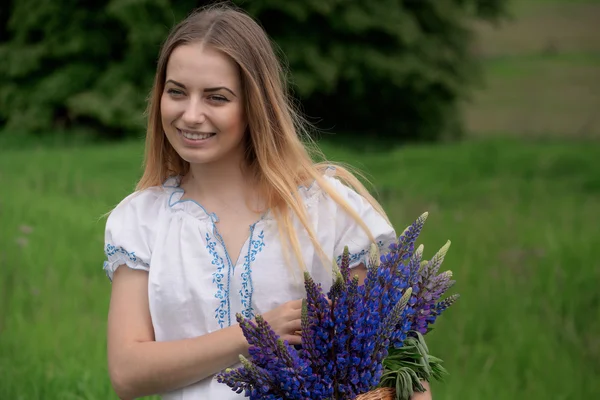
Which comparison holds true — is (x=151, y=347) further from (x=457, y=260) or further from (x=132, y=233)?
(x=457, y=260)

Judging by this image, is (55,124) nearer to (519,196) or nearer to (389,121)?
(389,121)

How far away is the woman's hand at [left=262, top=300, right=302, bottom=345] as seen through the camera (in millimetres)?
1930

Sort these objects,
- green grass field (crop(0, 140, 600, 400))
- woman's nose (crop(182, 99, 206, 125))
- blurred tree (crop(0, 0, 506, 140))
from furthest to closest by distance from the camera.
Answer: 1. blurred tree (crop(0, 0, 506, 140))
2. green grass field (crop(0, 140, 600, 400))
3. woman's nose (crop(182, 99, 206, 125))

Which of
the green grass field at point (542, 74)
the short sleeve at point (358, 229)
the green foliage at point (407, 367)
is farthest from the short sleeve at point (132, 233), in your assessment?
the green grass field at point (542, 74)

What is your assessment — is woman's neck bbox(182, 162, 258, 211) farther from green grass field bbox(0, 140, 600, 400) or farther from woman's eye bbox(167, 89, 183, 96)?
green grass field bbox(0, 140, 600, 400)

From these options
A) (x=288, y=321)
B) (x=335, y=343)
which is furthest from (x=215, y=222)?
(x=335, y=343)

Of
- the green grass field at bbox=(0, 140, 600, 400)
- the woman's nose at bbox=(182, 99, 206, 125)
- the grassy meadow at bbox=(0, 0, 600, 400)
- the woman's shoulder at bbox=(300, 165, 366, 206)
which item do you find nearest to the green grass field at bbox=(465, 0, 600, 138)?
the grassy meadow at bbox=(0, 0, 600, 400)

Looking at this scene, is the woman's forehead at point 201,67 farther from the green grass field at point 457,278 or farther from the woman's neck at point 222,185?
the green grass field at point 457,278

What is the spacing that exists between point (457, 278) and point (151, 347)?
122 inches

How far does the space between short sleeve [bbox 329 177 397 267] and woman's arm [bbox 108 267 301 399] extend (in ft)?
1.03

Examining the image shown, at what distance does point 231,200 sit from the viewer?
2.30 m

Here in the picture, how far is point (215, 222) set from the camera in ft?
7.43

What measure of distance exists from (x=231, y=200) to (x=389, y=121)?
10325 mm

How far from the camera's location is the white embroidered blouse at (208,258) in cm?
215
